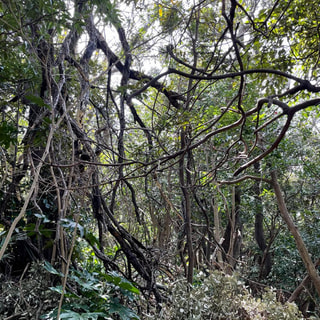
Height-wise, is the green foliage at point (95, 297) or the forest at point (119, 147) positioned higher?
the forest at point (119, 147)

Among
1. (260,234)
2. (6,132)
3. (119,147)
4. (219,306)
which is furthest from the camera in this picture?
(260,234)

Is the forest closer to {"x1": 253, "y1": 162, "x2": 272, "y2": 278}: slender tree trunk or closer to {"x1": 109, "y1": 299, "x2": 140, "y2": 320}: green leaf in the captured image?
{"x1": 109, "y1": 299, "x2": 140, "y2": 320}: green leaf

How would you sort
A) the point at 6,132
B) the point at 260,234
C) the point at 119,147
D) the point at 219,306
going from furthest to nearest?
the point at 260,234 < the point at 119,147 < the point at 6,132 < the point at 219,306

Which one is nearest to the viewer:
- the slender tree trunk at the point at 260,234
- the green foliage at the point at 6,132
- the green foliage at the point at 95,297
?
the green foliage at the point at 95,297

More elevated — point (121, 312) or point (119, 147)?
point (119, 147)

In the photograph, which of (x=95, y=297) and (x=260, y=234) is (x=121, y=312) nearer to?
(x=95, y=297)

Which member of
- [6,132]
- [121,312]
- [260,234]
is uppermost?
[6,132]

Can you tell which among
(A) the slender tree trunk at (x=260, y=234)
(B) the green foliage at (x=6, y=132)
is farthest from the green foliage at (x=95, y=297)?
(A) the slender tree trunk at (x=260, y=234)

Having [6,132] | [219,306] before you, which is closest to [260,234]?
[219,306]

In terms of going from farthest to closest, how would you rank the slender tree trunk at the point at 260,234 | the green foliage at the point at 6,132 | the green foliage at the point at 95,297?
the slender tree trunk at the point at 260,234, the green foliage at the point at 6,132, the green foliage at the point at 95,297

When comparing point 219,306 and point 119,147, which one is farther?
point 119,147

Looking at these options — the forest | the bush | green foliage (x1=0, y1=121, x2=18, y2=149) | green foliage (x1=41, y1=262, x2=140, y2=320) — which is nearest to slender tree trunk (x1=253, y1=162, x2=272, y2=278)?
the forest

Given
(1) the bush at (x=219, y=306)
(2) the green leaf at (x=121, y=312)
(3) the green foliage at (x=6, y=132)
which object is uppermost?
(3) the green foliage at (x=6, y=132)

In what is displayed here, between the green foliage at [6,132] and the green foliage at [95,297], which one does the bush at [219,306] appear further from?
the green foliage at [6,132]
